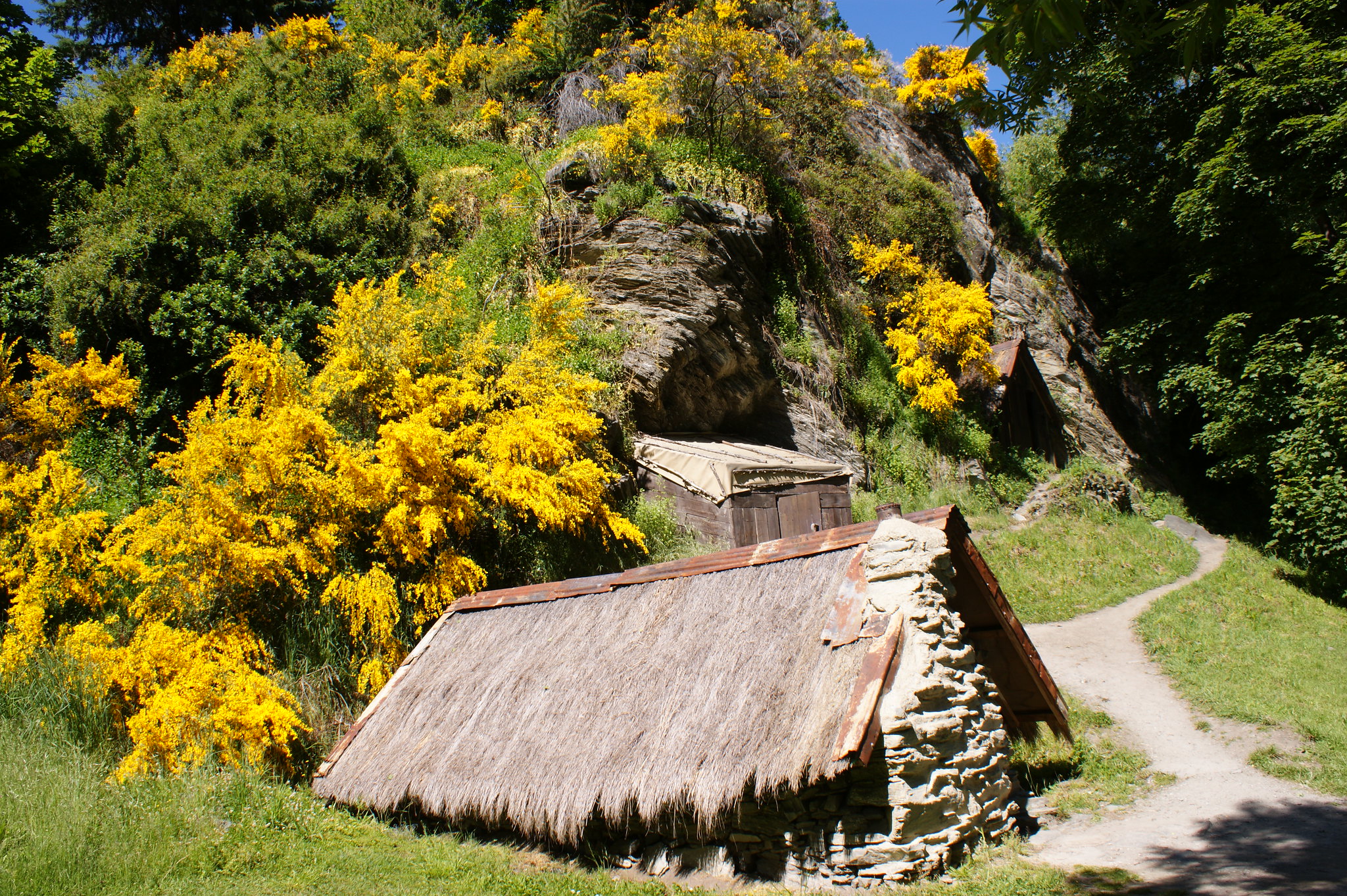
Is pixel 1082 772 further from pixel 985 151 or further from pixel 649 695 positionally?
pixel 985 151

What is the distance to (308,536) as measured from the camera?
8219 millimetres

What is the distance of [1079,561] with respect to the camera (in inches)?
602

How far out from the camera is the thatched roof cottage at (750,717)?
16.9 ft

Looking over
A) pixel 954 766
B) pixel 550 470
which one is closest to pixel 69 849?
pixel 550 470

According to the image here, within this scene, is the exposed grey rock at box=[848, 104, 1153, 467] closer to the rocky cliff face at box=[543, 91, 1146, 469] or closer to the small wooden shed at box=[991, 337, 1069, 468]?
the small wooden shed at box=[991, 337, 1069, 468]

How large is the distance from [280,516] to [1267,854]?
29.7 feet

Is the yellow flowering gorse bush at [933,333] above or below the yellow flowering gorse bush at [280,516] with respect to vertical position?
→ above

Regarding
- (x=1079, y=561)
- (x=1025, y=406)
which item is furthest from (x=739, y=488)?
(x=1025, y=406)

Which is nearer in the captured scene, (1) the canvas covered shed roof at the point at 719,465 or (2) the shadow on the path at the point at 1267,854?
(2) the shadow on the path at the point at 1267,854

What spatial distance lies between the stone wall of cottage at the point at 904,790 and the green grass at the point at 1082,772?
4.24 ft

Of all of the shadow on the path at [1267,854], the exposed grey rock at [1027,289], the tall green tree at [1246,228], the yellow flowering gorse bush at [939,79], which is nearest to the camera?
the shadow on the path at [1267,854]

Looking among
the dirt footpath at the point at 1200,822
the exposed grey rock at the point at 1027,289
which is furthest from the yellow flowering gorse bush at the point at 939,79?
the dirt footpath at the point at 1200,822

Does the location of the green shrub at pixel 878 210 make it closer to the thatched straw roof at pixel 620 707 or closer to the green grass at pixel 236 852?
the thatched straw roof at pixel 620 707

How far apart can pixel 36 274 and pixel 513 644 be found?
11.0m
